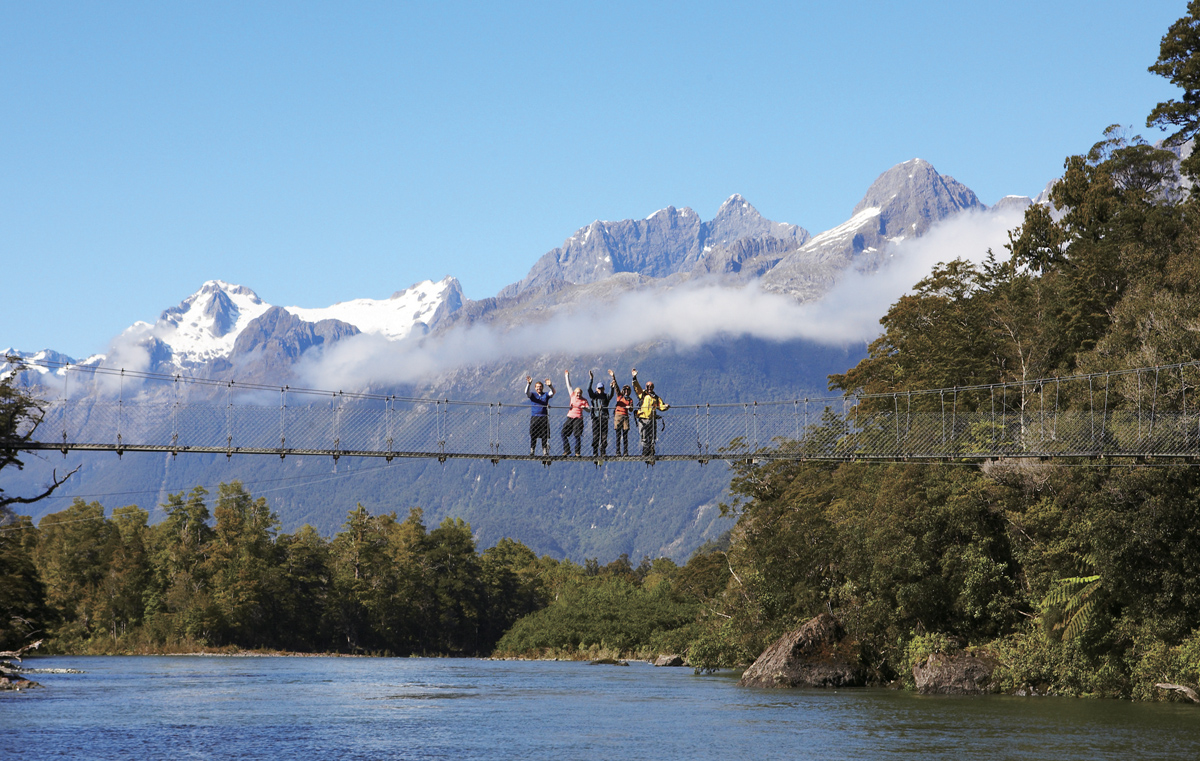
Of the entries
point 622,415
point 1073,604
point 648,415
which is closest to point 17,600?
point 622,415

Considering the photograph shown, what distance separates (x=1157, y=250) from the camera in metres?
39.6

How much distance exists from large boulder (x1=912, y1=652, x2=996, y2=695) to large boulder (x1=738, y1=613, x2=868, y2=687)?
2489 millimetres

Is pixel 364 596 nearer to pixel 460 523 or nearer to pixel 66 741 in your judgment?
pixel 460 523

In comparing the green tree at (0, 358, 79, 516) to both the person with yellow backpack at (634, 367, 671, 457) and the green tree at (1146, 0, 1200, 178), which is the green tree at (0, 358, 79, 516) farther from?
the green tree at (1146, 0, 1200, 178)

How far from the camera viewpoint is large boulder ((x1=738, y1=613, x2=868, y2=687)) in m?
35.6

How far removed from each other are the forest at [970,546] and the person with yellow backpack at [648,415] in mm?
8314

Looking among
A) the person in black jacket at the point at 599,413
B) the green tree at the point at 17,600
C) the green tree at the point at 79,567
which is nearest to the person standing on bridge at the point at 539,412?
the person in black jacket at the point at 599,413

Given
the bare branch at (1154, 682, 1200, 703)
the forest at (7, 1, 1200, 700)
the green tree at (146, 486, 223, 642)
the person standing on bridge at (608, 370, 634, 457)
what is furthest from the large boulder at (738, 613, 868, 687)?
the green tree at (146, 486, 223, 642)

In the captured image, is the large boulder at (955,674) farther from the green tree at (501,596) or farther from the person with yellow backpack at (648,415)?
the green tree at (501,596)

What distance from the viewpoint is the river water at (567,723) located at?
71.5ft

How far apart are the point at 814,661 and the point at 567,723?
11.4m

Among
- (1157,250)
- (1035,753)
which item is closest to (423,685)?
(1035,753)

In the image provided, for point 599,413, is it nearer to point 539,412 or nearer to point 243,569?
point 539,412

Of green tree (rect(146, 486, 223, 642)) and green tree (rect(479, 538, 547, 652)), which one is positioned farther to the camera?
green tree (rect(479, 538, 547, 652))
